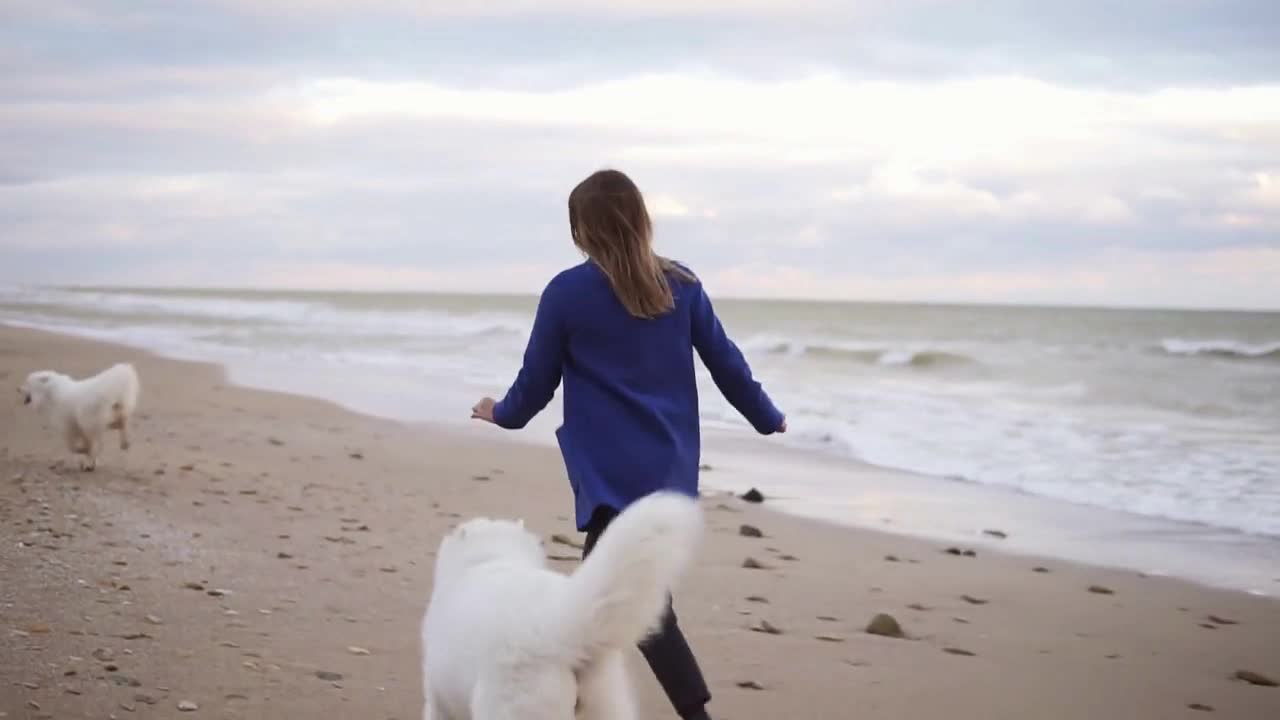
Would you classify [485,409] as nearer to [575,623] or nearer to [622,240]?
[622,240]

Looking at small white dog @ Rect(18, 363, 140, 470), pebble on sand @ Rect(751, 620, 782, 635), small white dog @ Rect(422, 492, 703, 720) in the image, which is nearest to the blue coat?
small white dog @ Rect(422, 492, 703, 720)

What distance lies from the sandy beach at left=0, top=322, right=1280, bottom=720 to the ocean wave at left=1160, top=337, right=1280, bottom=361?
25525 mm

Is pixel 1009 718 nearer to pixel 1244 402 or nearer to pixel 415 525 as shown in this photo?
pixel 415 525

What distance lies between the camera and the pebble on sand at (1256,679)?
177 inches

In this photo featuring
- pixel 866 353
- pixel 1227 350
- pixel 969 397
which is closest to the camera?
pixel 969 397

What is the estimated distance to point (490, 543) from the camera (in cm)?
303

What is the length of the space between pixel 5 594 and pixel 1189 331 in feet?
147

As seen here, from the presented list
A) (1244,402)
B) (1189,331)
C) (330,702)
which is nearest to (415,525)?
(330,702)

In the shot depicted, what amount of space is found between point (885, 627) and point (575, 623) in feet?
9.59

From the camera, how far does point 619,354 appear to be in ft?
9.97

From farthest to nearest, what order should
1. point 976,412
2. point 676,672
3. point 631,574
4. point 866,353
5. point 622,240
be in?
1. point 866,353
2. point 976,412
3. point 676,672
4. point 622,240
5. point 631,574

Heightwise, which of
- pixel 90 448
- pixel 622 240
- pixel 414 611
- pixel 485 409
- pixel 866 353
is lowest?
pixel 866 353

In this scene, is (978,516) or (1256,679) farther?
(978,516)

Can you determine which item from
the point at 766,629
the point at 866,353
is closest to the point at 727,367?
the point at 766,629
